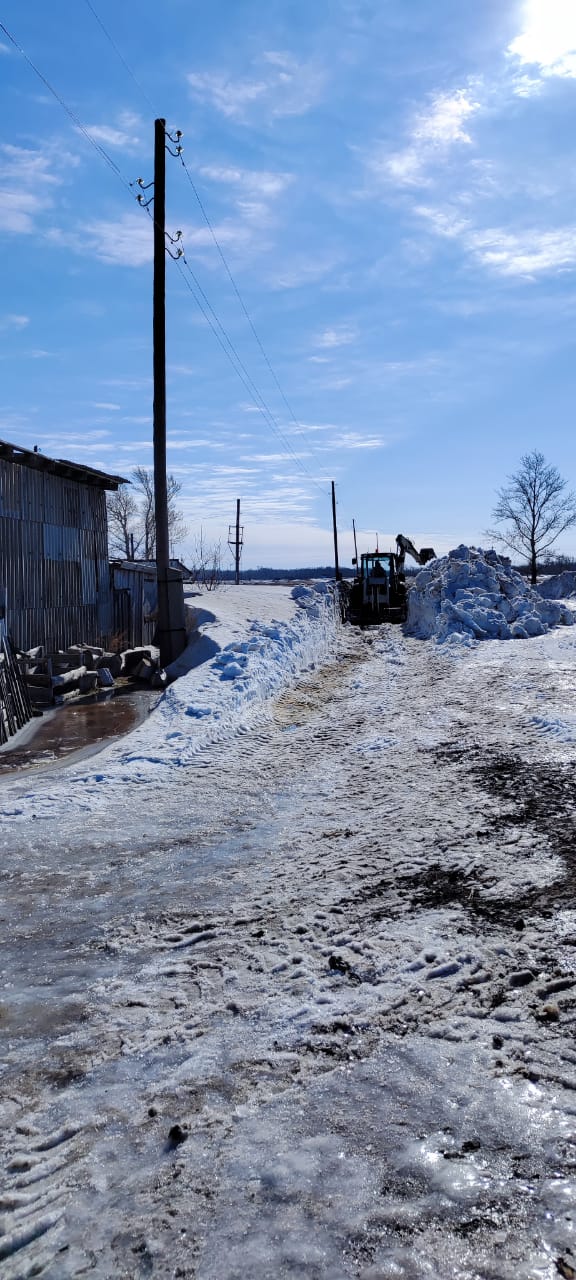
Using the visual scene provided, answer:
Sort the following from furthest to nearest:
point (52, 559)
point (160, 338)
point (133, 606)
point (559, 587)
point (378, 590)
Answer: point (559, 587)
point (378, 590)
point (133, 606)
point (52, 559)
point (160, 338)

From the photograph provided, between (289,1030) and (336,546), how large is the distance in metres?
53.6

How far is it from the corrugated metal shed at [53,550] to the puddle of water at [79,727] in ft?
9.93

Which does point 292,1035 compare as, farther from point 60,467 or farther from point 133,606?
point 133,606

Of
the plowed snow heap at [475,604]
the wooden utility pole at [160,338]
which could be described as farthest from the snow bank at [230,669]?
the plowed snow heap at [475,604]

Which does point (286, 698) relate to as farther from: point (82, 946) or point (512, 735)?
point (82, 946)

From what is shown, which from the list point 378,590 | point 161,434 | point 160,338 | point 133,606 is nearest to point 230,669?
point 161,434

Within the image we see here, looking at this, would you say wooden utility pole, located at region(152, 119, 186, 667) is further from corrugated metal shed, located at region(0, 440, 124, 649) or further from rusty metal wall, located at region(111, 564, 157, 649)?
rusty metal wall, located at region(111, 564, 157, 649)

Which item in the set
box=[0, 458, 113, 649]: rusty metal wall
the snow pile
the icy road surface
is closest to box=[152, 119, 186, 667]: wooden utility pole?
box=[0, 458, 113, 649]: rusty metal wall

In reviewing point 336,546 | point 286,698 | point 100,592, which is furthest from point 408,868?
point 336,546

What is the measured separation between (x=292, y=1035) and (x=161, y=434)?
14879 millimetres

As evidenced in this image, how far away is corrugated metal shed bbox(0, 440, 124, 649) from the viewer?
15758 millimetres

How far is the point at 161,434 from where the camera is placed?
54.7 feet

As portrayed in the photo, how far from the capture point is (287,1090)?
306 centimetres

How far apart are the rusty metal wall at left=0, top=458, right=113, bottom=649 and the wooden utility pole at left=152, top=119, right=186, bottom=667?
2643 mm
